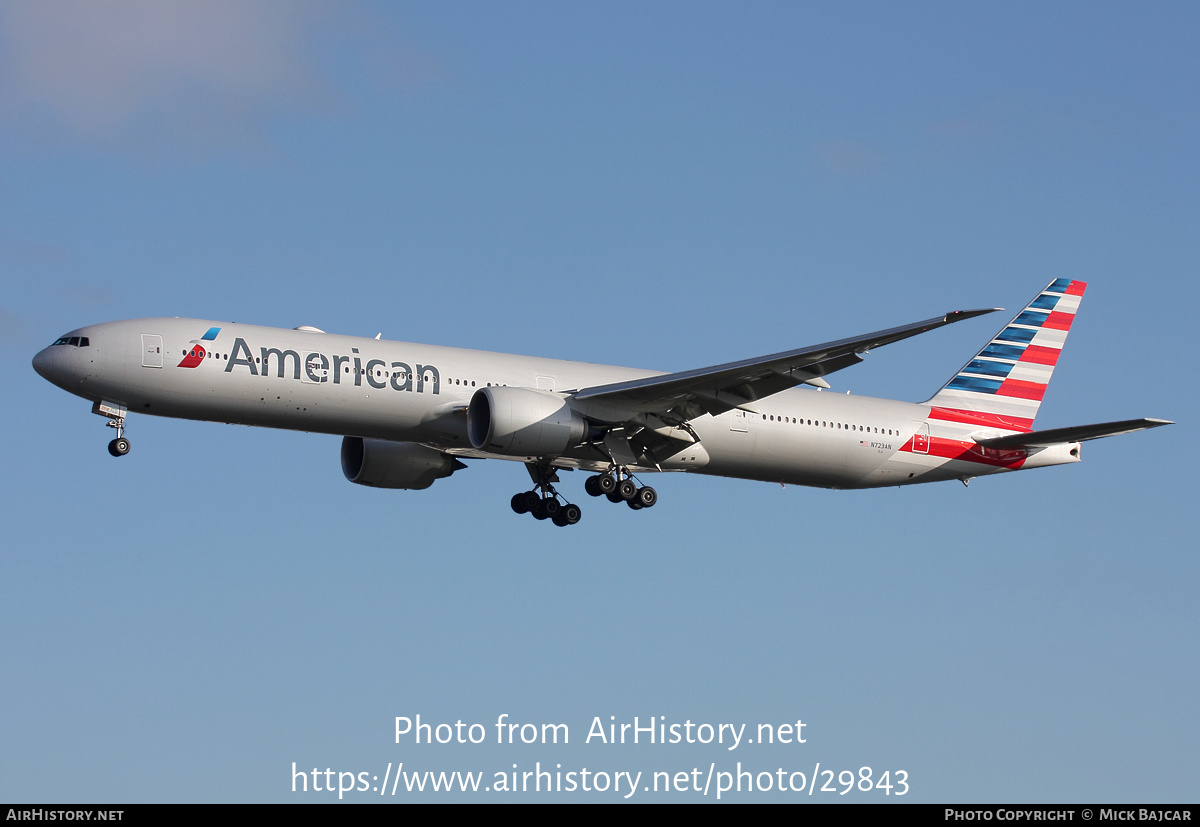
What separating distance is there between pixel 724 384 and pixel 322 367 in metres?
10.2

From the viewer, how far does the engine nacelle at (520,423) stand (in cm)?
3609

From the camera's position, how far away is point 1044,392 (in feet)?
153

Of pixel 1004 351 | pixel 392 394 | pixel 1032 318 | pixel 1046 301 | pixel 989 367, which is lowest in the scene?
pixel 392 394

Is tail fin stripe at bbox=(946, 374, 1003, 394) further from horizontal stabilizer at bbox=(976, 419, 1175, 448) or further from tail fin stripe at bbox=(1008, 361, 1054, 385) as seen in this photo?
horizontal stabilizer at bbox=(976, 419, 1175, 448)

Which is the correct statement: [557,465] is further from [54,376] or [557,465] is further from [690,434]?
[54,376]

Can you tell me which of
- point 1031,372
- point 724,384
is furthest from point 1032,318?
point 724,384

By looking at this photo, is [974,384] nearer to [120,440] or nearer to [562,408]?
[562,408]

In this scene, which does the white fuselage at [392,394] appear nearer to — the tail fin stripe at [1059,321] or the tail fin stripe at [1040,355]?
the tail fin stripe at [1040,355]

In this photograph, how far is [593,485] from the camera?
3953 centimetres

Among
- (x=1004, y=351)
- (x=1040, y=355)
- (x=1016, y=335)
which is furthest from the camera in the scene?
(x=1016, y=335)

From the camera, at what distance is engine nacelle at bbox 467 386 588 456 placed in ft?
→ 118

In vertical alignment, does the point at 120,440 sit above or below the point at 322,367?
below

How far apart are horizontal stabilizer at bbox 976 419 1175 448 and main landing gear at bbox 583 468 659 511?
1098 centimetres

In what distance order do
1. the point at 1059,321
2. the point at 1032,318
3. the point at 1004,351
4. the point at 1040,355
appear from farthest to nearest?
the point at 1059,321 → the point at 1032,318 → the point at 1040,355 → the point at 1004,351
